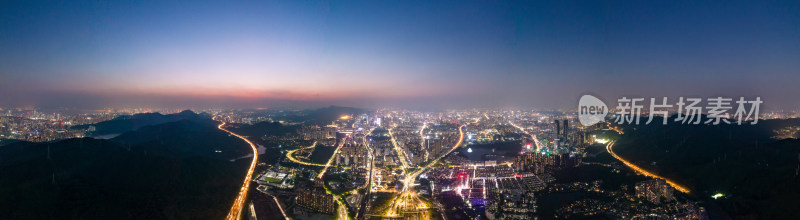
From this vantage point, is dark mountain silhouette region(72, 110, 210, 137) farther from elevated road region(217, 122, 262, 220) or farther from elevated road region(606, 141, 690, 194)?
elevated road region(606, 141, 690, 194)

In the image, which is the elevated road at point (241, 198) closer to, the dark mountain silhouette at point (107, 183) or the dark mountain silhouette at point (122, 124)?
the dark mountain silhouette at point (107, 183)

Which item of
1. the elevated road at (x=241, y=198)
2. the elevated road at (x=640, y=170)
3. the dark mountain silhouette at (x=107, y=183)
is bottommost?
the elevated road at (x=241, y=198)

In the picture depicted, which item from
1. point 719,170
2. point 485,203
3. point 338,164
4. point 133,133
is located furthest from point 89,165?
point 719,170

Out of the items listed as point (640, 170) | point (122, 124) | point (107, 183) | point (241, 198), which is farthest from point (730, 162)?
point (122, 124)

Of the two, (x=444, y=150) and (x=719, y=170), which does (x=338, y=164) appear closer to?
(x=444, y=150)

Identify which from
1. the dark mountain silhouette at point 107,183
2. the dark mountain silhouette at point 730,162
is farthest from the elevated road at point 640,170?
the dark mountain silhouette at point 107,183

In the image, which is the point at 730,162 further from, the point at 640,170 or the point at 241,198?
the point at 241,198

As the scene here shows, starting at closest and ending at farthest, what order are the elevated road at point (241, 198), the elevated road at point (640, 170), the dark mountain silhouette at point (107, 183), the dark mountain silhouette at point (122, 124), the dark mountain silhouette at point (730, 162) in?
the dark mountain silhouette at point (107, 183) < the dark mountain silhouette at point (730, 162) < the elevated road at point (241, 198) < the elevated road at point (640, 170) < the dark mountain silhouette at point (122, 124)

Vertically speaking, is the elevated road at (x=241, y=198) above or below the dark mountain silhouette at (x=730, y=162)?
below

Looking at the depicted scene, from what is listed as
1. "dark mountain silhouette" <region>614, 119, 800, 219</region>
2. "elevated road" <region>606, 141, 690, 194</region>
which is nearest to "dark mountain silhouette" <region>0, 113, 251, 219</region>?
"dark mountain silhouette" <region>614, 119, 800, 219</region>
